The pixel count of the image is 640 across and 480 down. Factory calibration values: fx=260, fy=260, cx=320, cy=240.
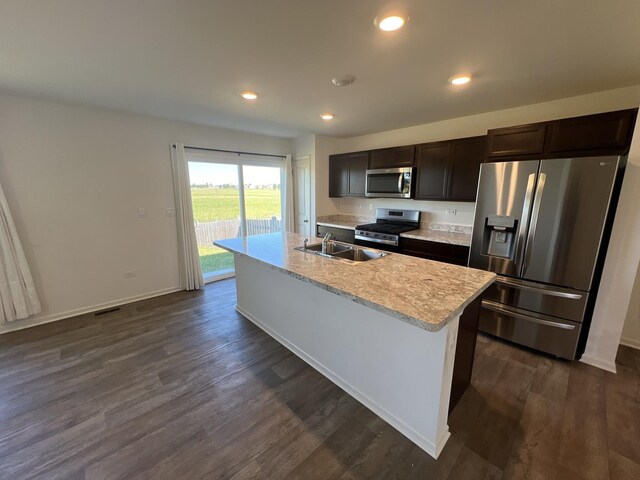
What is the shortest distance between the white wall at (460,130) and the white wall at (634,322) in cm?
163

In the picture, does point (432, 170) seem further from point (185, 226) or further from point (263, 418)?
point (185, 226)

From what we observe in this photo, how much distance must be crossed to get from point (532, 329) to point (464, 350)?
4.06ft

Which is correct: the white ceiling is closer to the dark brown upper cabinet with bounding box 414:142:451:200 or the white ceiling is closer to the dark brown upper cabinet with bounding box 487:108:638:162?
the dark brown upper cabinet with bounding box 487:108:638:162

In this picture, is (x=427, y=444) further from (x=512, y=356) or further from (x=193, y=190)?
(x=193, y=190)

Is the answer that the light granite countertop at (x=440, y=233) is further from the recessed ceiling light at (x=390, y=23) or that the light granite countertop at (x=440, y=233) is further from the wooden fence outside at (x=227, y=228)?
the recessed ceiling light at (x=390, y=23)

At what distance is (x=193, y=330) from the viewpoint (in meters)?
2.87

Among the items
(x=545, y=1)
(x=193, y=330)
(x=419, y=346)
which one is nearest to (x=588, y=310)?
(x=419, y=346)

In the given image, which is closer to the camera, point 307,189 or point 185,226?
point 185,226

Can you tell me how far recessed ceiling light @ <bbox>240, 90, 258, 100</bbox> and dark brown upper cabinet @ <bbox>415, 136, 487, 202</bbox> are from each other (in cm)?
226

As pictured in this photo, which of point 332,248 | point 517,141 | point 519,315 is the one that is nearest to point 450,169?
point 517,141

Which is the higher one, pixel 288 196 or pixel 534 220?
pixel 288 196

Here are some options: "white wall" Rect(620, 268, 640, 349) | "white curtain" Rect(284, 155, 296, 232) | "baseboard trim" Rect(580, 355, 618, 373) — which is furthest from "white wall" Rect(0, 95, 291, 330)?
"white wall" Rect(620, 268, 640, 349)

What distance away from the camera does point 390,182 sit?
12.9ft

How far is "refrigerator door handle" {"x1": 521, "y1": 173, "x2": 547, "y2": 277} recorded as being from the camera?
227 cm
